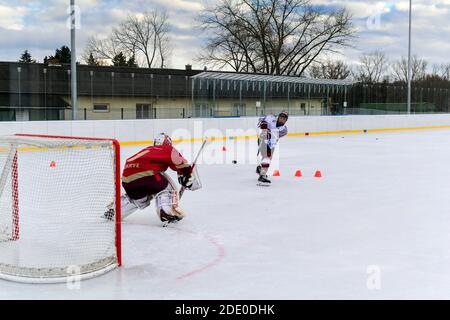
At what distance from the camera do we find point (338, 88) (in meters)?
26.1

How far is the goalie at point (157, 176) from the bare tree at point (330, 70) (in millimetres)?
39049

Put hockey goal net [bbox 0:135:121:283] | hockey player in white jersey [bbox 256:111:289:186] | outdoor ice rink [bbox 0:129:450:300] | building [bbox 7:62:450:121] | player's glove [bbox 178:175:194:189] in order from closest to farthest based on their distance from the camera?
outdoor ice rink [bbox 0:129:450:300]
hockey goal net [bbox 0:135:121:283]
player's glove [bbox 178:175:194:189]
hockey player in white jersey [bbox 256:111:289:186]
building [bbox 7:62:450:121]

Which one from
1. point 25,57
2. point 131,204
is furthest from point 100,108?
point 25,57

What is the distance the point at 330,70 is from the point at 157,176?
46528 mm

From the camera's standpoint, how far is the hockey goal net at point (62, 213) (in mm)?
4234

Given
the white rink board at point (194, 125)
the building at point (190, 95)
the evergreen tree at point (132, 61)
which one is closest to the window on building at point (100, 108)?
the building at point (190, 95)

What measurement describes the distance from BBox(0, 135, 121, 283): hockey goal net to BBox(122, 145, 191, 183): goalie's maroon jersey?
0.32 meters

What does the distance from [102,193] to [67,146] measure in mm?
764

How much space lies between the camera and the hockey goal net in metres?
4.23

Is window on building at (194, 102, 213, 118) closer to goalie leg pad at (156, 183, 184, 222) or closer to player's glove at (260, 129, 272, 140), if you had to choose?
player's glove at (260, 129, 272, 140)

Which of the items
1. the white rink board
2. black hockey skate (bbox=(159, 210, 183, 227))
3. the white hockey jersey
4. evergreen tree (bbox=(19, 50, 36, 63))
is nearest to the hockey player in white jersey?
the white hockey jersey

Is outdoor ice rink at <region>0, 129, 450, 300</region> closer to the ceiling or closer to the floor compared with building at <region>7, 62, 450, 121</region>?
closer to the floor

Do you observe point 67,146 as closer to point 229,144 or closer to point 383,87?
point 229,144
